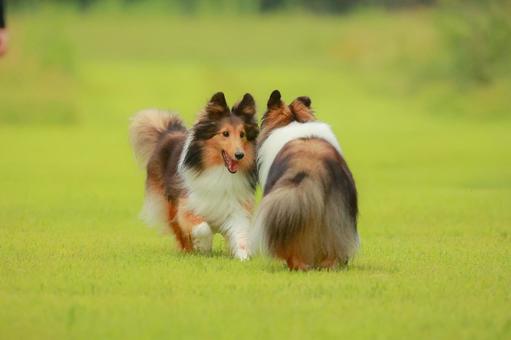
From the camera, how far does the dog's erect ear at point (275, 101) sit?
11.1 metres

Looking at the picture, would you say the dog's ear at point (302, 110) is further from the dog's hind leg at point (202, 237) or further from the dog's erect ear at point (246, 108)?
the dog's hind leg at point (202, 237)

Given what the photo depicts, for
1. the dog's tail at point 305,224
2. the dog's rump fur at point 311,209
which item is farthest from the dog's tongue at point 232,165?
the dog's tail at point 305,224

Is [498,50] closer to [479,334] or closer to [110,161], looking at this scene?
[110,161]

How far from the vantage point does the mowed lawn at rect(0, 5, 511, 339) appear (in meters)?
8.70

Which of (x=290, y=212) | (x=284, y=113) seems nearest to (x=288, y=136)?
(x=284, y=113)

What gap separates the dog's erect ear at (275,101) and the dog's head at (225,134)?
695 mm

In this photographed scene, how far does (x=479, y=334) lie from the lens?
8.04 metres

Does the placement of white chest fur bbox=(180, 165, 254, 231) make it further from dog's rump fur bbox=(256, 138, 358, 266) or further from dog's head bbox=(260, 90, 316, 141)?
dog's rump fur bbox=(256, 138, 358, 266)

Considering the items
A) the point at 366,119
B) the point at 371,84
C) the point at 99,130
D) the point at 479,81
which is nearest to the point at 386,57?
the point at 371,84

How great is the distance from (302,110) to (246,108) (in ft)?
2.96

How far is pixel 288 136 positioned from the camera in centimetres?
1095

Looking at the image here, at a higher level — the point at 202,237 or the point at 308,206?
the point at 308,206

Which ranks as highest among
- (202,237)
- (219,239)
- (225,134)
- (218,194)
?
(225,134)

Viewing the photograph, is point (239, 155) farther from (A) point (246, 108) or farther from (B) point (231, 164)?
(A) point (246, 108)
